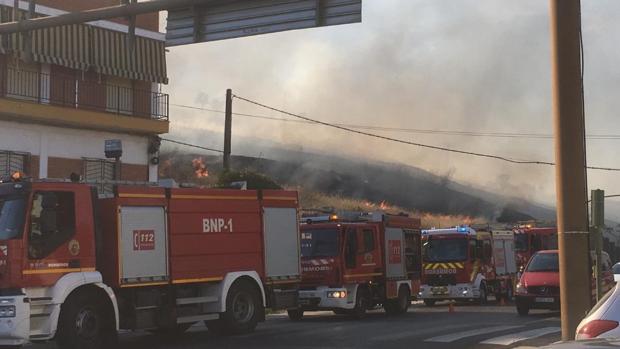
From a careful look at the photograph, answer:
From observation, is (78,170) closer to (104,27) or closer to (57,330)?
(104,27)

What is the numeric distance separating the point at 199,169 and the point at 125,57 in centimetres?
1433

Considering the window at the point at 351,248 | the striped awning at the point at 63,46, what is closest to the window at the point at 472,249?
the window at the point at 351,248

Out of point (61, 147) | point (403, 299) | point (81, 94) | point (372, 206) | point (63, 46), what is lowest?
point (403, 299)

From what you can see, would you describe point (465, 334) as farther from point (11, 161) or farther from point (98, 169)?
point (98, 169)

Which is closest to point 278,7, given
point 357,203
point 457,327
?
point 457,327

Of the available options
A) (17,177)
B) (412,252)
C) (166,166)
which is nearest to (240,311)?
(17,177)

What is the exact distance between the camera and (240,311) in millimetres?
14461

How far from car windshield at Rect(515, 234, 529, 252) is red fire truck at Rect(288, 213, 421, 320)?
11744mm

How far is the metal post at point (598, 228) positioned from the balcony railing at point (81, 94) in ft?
56.2

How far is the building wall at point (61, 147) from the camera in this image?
2252cm

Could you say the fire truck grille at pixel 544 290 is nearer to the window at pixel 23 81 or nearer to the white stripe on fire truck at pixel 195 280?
the white stripe on fire truck at pixel 195 280

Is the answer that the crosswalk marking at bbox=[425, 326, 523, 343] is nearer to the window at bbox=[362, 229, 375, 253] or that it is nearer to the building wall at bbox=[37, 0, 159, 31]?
the window at bbox=[362, 229, 375, 253]

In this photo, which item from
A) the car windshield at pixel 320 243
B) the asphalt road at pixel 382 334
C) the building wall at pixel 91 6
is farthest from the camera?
the building wall at pixel 91 6

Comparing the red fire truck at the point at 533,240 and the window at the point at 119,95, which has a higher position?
the window at the point at 119,95
